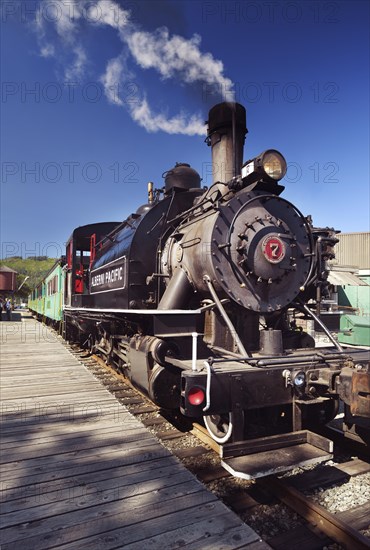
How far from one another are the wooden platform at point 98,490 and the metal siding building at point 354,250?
27235mm

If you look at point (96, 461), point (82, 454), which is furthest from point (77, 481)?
point (82, 454)

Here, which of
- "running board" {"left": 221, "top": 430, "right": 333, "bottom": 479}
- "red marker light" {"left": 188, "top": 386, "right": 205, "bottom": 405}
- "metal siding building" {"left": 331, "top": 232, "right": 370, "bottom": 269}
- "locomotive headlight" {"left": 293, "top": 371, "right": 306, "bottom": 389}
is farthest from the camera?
"metal siding building" {"left": 331, "top": 232, "right": 370, "bottom": 269}

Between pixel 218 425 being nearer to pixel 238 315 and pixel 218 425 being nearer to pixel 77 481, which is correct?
pixel 238 315

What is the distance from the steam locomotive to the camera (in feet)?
10.5

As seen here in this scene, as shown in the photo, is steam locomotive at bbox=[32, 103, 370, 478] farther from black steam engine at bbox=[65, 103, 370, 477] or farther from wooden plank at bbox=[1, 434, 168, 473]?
wooden plank at bbox=[1, 434, 168, 473]

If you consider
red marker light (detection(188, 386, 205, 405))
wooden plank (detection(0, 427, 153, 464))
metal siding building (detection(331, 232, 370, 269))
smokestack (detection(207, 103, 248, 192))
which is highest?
metal siding building (detection(331, 232, 370, 269))

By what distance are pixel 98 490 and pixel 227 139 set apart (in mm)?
4241

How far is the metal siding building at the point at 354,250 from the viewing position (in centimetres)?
2850

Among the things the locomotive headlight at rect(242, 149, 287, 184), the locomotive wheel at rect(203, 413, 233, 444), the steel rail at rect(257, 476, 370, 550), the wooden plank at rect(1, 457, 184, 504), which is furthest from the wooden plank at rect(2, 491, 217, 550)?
the locomotive headlight at rect(242, 149, 287, 184)

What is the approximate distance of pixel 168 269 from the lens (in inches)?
202

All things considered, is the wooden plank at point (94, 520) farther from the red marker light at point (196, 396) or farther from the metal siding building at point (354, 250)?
the metal siding building at point (354, 250)

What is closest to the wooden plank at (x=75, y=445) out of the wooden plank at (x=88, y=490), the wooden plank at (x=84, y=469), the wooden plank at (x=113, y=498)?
the wooden plank at (x=84, y=469)

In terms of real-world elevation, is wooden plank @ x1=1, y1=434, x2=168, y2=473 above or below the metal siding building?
below

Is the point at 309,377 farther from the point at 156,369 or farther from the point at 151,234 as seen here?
the point at 151,234
